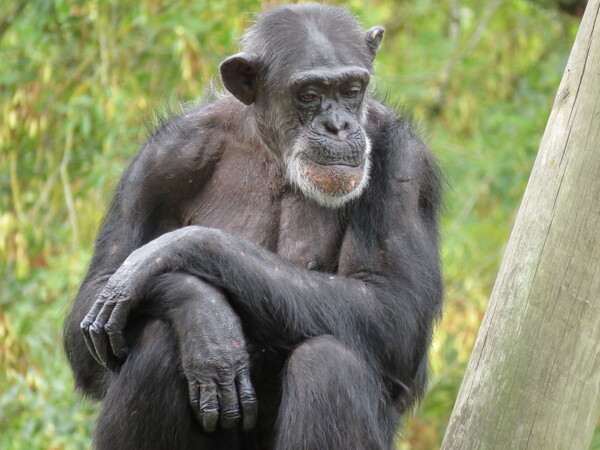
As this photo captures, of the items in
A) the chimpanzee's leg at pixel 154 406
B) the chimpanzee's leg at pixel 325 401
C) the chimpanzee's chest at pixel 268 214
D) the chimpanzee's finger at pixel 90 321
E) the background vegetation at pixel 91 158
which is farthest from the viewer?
the background vegetation at pixel 91 158

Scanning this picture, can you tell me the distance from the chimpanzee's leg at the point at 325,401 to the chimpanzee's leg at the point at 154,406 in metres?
0.31

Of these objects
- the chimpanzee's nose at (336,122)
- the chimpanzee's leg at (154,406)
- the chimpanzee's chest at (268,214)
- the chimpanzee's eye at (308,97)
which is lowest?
the chimpanzee's leg at (154,406)

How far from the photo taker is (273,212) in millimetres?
4348

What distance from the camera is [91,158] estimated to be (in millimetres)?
6727

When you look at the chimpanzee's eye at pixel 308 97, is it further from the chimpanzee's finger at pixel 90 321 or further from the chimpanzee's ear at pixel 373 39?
the chimpanzee's finger at pixel 90 321

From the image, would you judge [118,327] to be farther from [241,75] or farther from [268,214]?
[241,75]

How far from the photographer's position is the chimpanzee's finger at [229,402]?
3674 millimetres

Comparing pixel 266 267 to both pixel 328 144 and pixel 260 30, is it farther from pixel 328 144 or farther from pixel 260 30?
pixel 260 30

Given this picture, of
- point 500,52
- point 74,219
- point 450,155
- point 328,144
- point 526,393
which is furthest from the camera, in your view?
point 500,52

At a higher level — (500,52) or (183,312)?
(500,52)

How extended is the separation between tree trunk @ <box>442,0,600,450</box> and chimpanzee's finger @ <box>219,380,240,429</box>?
828 millimetres

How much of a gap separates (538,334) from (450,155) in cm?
433

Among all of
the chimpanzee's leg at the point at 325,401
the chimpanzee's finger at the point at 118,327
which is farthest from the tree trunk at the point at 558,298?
the chimpanzee's finger at the point at 118,327

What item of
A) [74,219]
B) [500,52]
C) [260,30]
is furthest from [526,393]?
[500,52]
